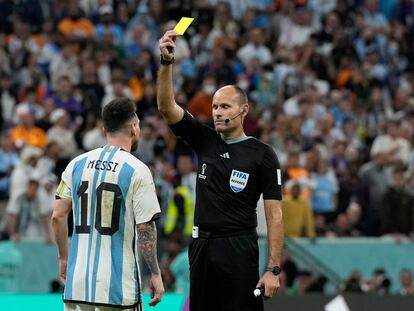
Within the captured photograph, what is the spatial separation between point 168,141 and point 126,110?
1038 cm

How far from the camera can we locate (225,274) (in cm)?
898

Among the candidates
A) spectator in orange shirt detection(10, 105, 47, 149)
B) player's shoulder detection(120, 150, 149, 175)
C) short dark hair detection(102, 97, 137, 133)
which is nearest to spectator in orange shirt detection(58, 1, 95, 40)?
spectator in orange shirt detection(10, 105, 47, 149)

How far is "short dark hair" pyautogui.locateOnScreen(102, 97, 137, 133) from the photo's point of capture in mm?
8461

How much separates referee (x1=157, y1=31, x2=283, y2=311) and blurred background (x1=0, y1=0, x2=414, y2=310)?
522 centimetres

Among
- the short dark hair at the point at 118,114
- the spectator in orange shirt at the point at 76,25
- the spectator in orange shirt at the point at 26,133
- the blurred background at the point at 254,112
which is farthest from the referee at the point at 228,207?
the spectator in orange shirt at the point at 76,25

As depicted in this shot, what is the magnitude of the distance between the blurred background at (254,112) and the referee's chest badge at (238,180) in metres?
5.29

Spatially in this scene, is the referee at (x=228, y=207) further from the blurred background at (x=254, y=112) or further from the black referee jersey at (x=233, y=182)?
the blurred background at (x=254, y=112)

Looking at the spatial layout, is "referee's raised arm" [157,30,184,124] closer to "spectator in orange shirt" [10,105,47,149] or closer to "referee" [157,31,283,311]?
"referee" [157,31,283,311]

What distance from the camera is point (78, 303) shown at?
8.38 m

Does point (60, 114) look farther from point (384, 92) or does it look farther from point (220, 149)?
point (220, 149)

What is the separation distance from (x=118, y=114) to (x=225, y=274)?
146 centimetres

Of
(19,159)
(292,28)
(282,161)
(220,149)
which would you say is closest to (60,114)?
(19,159)

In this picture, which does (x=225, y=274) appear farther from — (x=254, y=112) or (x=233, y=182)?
(x=254, y=112)

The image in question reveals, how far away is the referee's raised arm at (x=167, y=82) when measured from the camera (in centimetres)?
873
